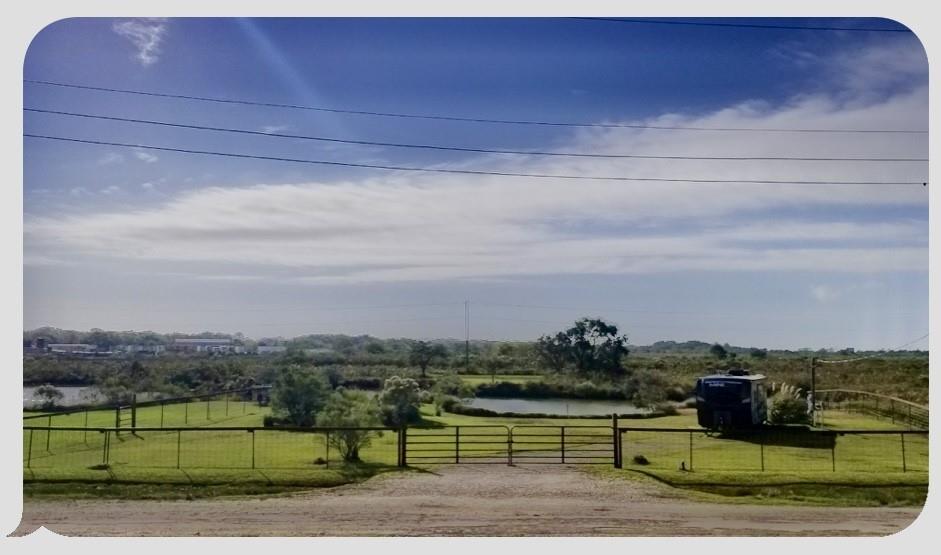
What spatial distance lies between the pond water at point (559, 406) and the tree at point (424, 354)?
30.7 inches

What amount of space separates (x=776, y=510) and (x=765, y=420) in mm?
1687

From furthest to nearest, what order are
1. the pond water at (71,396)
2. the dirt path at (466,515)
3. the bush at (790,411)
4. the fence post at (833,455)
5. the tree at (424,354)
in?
1. the bush at (790,411)
2. the tree at (424,354)
3. the fence post at (833,455)
4. the pond water at (71,396)
5. the dirt path at (466,515)

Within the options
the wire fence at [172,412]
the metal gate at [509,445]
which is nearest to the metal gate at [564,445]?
the metal gate at [509,445]

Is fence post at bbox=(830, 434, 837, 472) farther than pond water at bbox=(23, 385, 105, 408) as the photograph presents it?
Yes

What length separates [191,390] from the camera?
8312 millimetres

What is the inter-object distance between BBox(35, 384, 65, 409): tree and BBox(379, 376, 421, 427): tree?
11.1ft

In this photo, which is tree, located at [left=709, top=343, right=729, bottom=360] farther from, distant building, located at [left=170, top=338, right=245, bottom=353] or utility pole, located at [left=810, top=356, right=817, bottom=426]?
distant building, located at [left=170, top=338, right=245, bottom=353]

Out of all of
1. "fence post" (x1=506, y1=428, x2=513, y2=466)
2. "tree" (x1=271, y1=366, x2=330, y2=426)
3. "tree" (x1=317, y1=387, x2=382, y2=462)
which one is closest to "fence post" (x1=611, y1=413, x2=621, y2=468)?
"fence post" (x1=506, y1=428, x2=513, y2=466)

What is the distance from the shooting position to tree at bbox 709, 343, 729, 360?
26.9 feet

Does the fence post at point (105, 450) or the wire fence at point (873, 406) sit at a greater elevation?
the wire fence at point (873, 406)

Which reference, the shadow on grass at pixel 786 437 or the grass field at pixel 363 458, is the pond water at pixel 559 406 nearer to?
the grass field at pixel 363 458

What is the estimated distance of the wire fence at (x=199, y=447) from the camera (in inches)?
314

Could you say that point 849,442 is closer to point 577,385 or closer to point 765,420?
point 765,420

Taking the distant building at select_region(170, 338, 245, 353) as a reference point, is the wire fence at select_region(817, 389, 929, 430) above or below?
below
